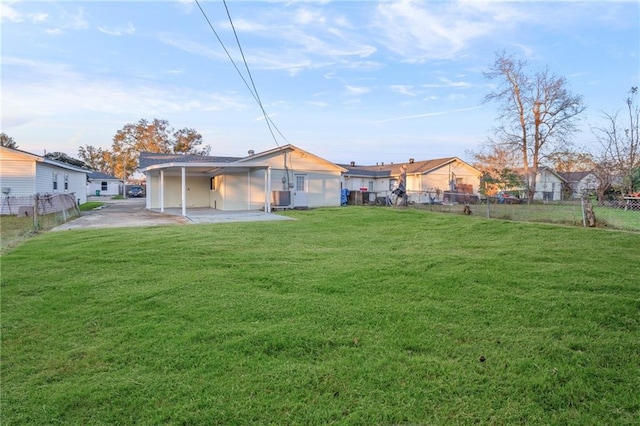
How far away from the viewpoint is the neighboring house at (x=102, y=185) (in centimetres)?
4747

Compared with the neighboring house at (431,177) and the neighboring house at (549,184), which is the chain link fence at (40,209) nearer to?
the neighboring house at (431,177)

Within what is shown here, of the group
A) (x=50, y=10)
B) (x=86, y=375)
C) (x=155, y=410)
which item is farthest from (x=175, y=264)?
(x=50, y=10)

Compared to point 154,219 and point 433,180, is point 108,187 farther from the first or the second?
point 433,180

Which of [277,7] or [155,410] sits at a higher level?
[277,7]

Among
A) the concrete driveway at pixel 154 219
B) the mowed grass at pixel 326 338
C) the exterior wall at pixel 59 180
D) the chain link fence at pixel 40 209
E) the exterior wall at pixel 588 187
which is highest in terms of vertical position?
the exterior wall at pixel 59 180

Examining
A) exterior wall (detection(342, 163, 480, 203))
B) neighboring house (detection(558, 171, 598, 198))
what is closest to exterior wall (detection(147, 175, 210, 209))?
exterior wall (detection(342, 163, 480, 203))

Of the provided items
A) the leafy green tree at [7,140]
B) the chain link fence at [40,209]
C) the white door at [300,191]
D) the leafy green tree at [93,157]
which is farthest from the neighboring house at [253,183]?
the leafy green tree at [93,157]

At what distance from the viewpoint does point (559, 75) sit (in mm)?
27609

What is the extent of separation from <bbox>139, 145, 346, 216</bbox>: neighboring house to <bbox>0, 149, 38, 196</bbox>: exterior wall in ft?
16.3

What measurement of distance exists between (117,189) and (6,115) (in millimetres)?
40570

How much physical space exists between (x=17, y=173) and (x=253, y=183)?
11.0m

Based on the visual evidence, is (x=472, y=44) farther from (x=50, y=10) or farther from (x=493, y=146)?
(x=493, y=146)

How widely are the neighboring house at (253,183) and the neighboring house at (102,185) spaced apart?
96.9 ft

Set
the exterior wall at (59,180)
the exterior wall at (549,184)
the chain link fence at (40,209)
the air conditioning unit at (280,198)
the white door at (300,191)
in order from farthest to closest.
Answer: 1. the exterior wall at (549,184)
2. the white door at (300,191)
3. the air conditioning unit at (280,198)
4. the exterior wall at (59,180)
5. the chain link fence at (40,209)
